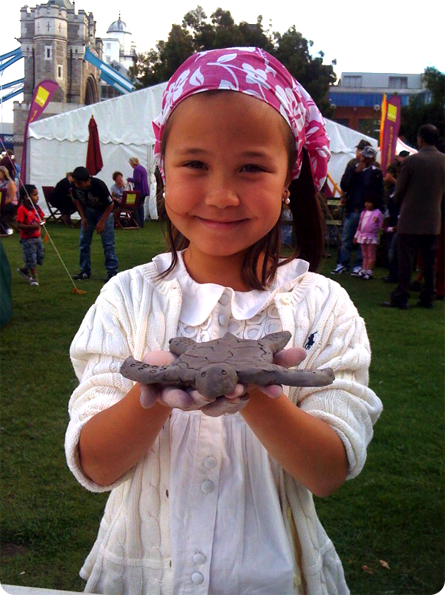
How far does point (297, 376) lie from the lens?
0.89 m

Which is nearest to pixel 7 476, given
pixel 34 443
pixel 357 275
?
pixel 34 443

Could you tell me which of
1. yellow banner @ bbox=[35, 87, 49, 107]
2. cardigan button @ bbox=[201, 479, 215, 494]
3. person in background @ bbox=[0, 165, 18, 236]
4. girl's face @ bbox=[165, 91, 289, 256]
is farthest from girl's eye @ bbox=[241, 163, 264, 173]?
yellow banner @ bbox=[35, 87, 49, 107]

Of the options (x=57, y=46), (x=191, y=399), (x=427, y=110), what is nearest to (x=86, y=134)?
(x=191, y=399)

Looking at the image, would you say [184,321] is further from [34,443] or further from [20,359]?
[20,359]

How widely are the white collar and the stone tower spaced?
50.1 meters

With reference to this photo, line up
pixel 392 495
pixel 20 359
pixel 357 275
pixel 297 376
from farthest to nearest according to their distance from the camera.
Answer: pixel 357 275 → pixel 20 359 → pixel 392 495 → pixel 297 376

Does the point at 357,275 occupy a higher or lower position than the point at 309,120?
lower

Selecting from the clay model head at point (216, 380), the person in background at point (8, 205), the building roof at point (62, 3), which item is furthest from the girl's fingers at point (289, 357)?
the building roof at point (62, 3)

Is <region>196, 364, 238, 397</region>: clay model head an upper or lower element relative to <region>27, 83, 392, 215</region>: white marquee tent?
lower

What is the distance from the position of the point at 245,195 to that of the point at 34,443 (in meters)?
2.77

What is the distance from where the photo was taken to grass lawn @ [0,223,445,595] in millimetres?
2555

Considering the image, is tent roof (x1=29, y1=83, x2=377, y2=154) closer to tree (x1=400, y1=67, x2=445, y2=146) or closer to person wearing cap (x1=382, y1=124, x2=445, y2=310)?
person wearing cap (x1=382, y1=124, x2=445, y2=310)

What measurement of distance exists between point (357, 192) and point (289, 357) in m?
8.00

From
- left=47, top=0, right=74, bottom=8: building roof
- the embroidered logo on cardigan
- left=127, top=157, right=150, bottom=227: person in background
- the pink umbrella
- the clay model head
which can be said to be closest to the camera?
the clay model head
